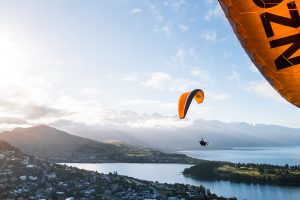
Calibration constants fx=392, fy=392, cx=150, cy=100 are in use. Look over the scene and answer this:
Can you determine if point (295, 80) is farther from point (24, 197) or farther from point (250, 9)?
point (24, 197)

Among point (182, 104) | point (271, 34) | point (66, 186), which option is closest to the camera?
point (271, 34)

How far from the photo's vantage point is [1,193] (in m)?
122

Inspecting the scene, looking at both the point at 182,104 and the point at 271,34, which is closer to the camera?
the point at 271,34

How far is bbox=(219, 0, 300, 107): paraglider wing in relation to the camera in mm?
8578

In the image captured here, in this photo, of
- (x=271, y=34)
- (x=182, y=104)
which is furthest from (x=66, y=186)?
(x=271, y=34)

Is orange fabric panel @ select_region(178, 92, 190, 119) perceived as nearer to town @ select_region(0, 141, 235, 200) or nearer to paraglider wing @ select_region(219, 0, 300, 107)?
paraglider wing @ select_region(219, 0, 300, 107)

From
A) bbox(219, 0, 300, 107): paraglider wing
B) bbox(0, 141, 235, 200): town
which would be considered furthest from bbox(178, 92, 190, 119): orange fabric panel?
bbox(0, 141, 235, 200): town

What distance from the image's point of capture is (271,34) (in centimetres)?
909

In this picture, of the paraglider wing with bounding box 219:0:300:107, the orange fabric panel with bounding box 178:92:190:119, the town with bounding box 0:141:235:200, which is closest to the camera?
the paraglider wing with bounding box 219:0:300:107

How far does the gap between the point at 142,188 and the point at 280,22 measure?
487 feet

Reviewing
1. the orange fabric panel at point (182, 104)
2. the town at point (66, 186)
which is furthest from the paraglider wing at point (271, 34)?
the town at point (66, 186)

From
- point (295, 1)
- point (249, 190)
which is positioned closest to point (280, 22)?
point (295, 1)

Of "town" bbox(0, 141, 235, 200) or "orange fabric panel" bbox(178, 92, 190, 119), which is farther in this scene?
"town" bbox(0, 141, 235, 200)

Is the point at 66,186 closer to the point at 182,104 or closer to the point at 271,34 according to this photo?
the point at 182,104
